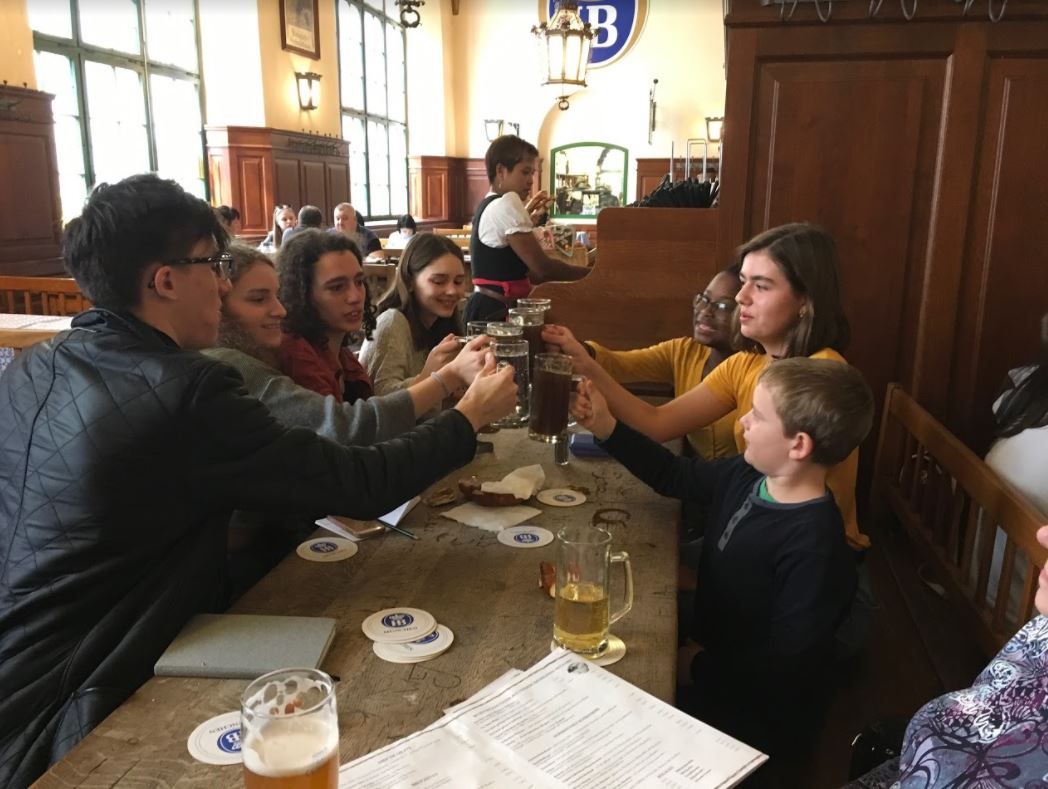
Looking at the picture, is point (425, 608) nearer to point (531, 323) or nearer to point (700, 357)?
point (531, 323)

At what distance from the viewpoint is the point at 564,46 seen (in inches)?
270

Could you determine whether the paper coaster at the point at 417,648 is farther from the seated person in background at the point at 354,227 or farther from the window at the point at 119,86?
the seated person in background at the point at 354,227

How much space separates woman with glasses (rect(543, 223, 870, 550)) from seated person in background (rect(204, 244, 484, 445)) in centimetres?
36

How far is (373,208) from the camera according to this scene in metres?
12.0

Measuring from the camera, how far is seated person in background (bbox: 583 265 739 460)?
7.35ft

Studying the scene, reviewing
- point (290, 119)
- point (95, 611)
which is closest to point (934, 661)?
point (95, 611)

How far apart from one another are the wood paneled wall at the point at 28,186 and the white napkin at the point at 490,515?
17.1 feet

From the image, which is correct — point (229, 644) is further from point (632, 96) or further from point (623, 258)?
point (632, 96)

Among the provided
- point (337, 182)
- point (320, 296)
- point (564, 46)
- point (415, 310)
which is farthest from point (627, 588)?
point (337, 182)

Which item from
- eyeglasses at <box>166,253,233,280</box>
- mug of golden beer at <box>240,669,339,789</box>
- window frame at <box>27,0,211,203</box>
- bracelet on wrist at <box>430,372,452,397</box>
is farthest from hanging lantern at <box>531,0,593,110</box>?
mug of golden beer at <box>240,669,339,789</box>

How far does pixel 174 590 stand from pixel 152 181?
2.04 ft

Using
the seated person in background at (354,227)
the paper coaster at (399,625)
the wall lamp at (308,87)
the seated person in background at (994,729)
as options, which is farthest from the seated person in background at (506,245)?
the wall lamp at (308,87)

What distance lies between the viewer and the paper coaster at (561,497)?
1636 mm

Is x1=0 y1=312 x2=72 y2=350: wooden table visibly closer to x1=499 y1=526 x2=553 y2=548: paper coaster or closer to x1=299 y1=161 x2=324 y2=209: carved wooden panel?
x1=499 y1=526 x2=553 y2=548: paper coaster
